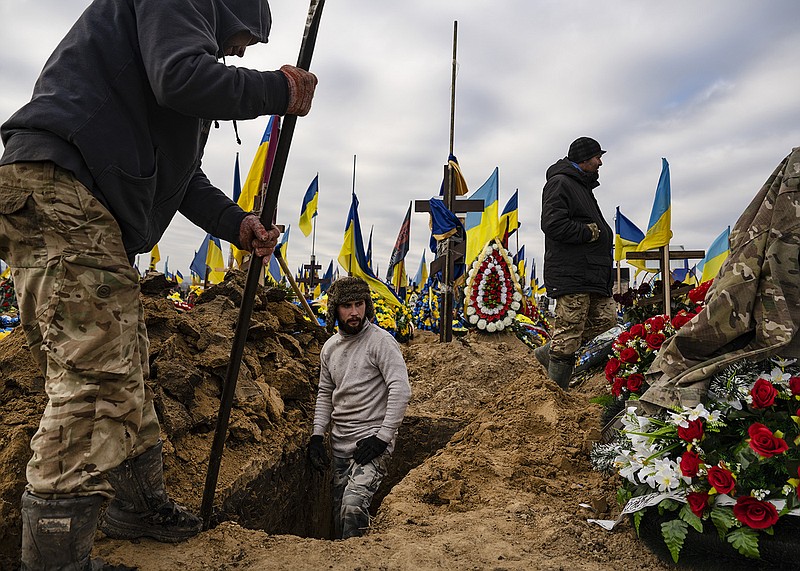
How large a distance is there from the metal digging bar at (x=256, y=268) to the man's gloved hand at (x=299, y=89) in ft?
0.42

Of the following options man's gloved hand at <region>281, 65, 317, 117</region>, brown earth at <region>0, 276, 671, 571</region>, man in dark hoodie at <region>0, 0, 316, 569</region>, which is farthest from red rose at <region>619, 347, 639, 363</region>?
man in dark hoodie at <region>0, 0, 316, 569</region>

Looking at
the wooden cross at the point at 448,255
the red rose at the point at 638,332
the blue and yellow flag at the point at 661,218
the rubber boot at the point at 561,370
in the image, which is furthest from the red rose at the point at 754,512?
the wooden cross at the point at 448,255

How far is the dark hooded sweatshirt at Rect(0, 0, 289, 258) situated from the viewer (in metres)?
1.79

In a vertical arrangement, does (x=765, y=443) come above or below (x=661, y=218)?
below

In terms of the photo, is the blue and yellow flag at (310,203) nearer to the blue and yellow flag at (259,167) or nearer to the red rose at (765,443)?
the blue and yellow flag at (259,167)

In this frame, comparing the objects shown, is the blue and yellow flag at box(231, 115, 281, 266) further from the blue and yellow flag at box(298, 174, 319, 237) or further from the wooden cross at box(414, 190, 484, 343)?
the blue and yellow flag at box(298, 174, 319, 237)

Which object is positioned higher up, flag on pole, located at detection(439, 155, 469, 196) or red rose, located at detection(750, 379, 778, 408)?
flag on pole, located at detection(439, 155, 469, 196)

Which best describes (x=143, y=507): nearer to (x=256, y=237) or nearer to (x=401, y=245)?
(x=256, y=237)

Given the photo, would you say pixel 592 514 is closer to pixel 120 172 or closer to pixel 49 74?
pixel 120 172

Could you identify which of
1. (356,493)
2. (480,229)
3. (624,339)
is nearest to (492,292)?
(480,229)

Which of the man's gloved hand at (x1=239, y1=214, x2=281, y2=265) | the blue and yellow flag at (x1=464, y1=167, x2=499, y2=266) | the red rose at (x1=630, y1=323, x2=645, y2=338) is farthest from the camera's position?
the blue and yellow flag at (x1=464, y1=167, x2=499, y2=266)

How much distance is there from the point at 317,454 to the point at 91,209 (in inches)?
93.4

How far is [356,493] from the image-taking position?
3.38 metres

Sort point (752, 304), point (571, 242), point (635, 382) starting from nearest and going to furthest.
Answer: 1. point (752, 304)
2. point (635, 382)
3. point (571, 242)
